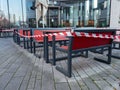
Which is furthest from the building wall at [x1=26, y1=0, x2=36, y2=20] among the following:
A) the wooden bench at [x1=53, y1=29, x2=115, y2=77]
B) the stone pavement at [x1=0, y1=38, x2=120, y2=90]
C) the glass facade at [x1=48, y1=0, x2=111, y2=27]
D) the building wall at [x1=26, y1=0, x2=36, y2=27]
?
the wooden bench at [x1=53, y1=29, x2=115, y2=77]

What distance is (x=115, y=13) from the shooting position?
30.3 feet

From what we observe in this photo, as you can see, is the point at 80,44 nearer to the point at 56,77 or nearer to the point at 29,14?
the point at 56,77

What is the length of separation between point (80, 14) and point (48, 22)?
135 inches

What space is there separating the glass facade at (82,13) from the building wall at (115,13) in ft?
4.77

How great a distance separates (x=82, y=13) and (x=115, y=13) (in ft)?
17.6

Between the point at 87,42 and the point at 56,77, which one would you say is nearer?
the point at 56,77

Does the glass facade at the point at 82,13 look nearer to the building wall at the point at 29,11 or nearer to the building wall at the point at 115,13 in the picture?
the building wall at the point at 115,13

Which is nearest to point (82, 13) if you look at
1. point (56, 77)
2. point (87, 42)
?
point (87, 42)

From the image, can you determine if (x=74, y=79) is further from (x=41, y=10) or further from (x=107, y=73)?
(x=41, y=10)

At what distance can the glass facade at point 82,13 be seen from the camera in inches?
460

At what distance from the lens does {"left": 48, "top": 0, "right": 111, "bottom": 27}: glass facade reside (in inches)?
460

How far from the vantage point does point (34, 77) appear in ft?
8.75

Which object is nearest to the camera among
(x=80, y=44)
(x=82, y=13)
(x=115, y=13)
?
(x=80, y=44)

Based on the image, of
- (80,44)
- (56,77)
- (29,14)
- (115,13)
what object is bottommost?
(56,77)
